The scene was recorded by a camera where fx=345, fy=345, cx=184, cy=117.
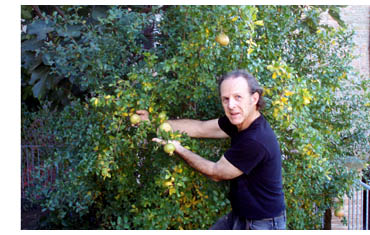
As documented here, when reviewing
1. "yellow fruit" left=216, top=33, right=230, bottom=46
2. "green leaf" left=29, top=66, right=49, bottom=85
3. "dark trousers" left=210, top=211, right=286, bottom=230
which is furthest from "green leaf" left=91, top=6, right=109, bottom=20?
"dark trousers" left=210, top=211, right=286, bottom=230

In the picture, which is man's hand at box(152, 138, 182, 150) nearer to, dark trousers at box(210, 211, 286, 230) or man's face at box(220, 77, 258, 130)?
man's face at box(220, 77, 258, 130)

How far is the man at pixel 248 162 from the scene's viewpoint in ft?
6.27

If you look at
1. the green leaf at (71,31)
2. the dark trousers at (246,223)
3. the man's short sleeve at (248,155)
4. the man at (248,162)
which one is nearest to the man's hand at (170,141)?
the man at (248,162)

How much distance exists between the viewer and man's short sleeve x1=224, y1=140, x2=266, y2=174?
74.7 inches

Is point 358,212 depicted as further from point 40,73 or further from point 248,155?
point 40,73

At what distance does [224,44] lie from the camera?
197 centimetres

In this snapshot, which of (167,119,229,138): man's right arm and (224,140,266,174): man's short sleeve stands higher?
(167,119,229,138): man's right arm

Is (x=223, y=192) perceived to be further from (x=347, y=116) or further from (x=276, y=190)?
(x=347, y=116)

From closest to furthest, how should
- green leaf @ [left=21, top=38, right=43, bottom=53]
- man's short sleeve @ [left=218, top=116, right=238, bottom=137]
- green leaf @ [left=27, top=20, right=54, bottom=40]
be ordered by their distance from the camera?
man's short sleeve @ [left=218, top=116, right=238, bottom=137]
green leaf @ [left=27, top=20, right=54, bottom=40]
green leaf @ [left=21, top=38, right=43, bottom=53]

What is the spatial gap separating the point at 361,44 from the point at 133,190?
1042cm

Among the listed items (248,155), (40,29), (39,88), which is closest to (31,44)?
(40,29)

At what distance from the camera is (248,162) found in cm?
191
